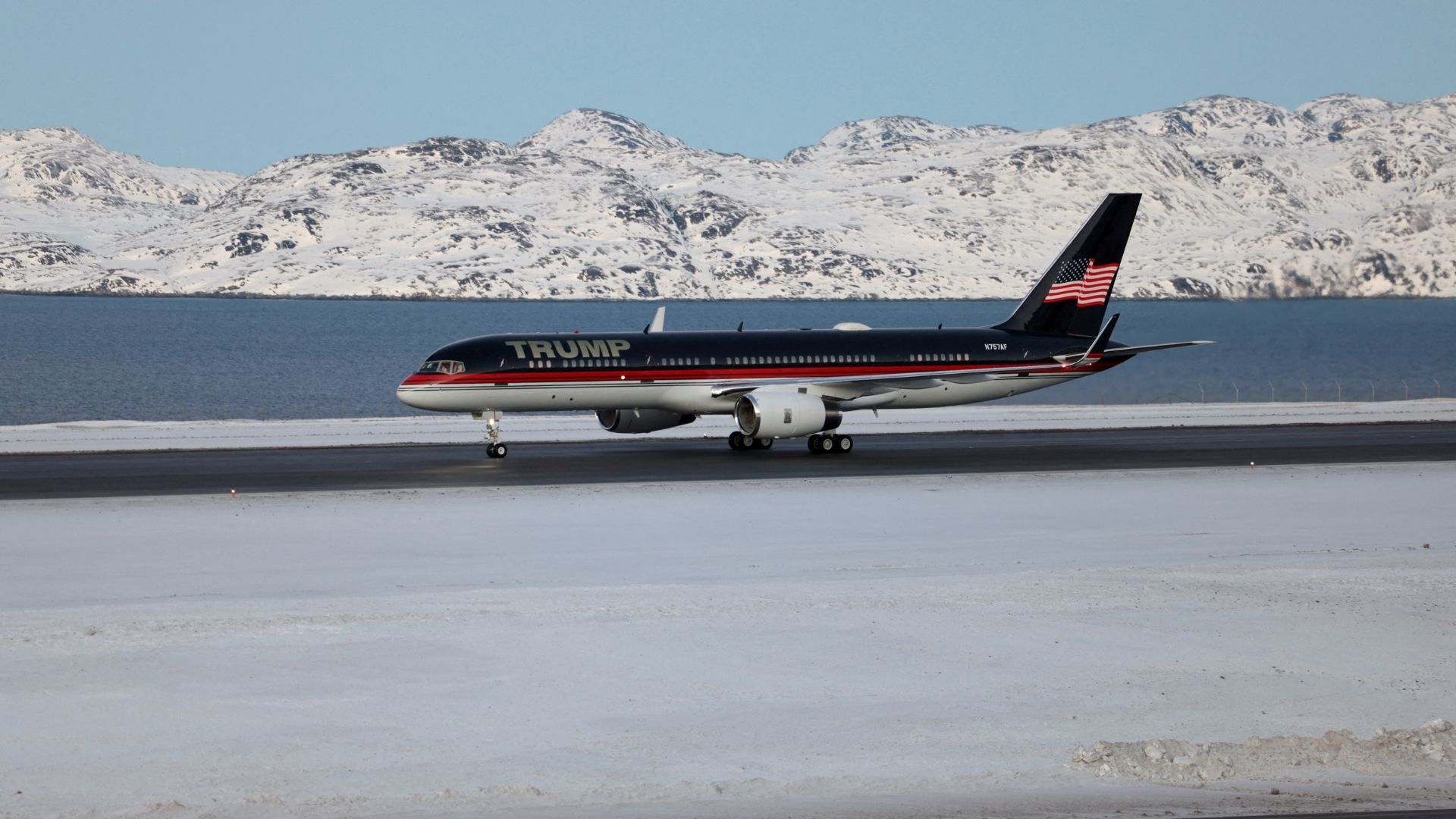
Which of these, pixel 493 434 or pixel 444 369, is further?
pixel 493 434

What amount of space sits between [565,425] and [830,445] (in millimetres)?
15957

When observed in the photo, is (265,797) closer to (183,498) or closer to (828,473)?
(183,498)

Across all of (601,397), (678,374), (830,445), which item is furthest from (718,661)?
(830,445)

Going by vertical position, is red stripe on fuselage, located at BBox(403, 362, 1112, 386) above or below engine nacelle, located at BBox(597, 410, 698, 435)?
above

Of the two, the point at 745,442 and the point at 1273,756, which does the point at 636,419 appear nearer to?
the point at 745,442

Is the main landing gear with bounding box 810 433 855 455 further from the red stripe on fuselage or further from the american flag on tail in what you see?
the american flag on tail

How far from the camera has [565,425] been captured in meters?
66.5

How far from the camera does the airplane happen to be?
172 ft

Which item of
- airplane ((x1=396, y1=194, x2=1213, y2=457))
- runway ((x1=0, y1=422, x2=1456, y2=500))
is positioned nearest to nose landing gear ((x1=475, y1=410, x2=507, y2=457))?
airplane ((x1=396, y1=194, x2=1213, y2=457))

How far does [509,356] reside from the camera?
52.3m

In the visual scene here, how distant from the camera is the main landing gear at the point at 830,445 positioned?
178 feet

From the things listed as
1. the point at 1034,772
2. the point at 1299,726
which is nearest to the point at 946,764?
the point at 1034,772

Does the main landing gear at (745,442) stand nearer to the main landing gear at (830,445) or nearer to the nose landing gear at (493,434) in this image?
the main landing gear at (830,445)

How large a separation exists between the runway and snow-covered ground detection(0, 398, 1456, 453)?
3083 mm
